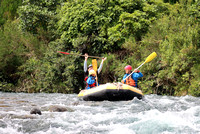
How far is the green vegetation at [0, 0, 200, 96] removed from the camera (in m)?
12.2

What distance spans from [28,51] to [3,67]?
1.88 metres

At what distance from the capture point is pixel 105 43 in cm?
1596

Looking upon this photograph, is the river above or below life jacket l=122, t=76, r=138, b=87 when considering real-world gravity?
below

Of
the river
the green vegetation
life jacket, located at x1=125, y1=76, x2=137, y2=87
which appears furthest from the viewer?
the green vegetation

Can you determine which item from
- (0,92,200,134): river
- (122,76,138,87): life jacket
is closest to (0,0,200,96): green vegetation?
(122,76,138,87): life jacket

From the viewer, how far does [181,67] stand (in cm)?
1187

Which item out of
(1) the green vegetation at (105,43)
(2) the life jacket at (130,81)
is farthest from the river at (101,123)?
(1) the green vegetation at (105,43)

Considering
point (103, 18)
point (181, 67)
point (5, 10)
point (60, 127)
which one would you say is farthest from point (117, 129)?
point (5, 10)

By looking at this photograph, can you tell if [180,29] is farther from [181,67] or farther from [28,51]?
[28,51]

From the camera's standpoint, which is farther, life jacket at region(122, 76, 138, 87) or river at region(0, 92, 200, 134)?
life jacket at region(122, 76, 138, 87)

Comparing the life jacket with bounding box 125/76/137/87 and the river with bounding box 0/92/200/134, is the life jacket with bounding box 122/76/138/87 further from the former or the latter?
the river with bounding box 0/92/200/134

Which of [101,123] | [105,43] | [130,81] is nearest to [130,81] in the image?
[130,81]

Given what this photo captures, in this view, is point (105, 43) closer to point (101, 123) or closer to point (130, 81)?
point (130, 81)

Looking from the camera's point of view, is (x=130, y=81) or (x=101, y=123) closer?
(x=101, y=123)
